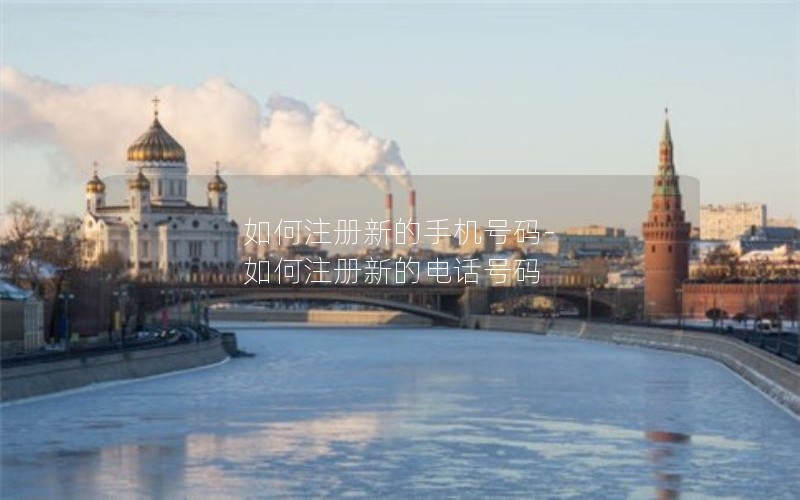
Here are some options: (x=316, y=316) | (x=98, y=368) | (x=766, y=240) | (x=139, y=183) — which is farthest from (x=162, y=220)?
(x=98, y=368)

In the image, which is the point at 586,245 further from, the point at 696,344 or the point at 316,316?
the point at 696,344

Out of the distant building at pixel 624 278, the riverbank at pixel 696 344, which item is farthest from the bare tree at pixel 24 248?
the distant building at pixel 624 278

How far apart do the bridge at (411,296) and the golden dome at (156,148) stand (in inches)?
940

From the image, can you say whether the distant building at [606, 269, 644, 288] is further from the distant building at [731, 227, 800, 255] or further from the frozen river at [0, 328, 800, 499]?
the frozen river at [0, 328, 800, 499]

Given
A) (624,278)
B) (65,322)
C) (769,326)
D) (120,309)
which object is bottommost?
(769,326)

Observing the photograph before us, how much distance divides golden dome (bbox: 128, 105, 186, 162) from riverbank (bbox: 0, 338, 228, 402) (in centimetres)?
6055

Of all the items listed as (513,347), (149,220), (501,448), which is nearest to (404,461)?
(501,448)

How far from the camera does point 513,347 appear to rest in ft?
234

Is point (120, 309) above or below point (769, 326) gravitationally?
above

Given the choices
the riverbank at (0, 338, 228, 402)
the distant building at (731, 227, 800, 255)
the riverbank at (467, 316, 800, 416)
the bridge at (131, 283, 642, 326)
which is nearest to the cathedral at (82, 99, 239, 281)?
the bridge at (131, 283, 642, 326)

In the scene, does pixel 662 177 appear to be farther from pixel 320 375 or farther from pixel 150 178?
pixel 320 375

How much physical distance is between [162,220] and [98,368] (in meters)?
70.3

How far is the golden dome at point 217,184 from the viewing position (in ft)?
389

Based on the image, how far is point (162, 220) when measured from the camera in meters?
115
